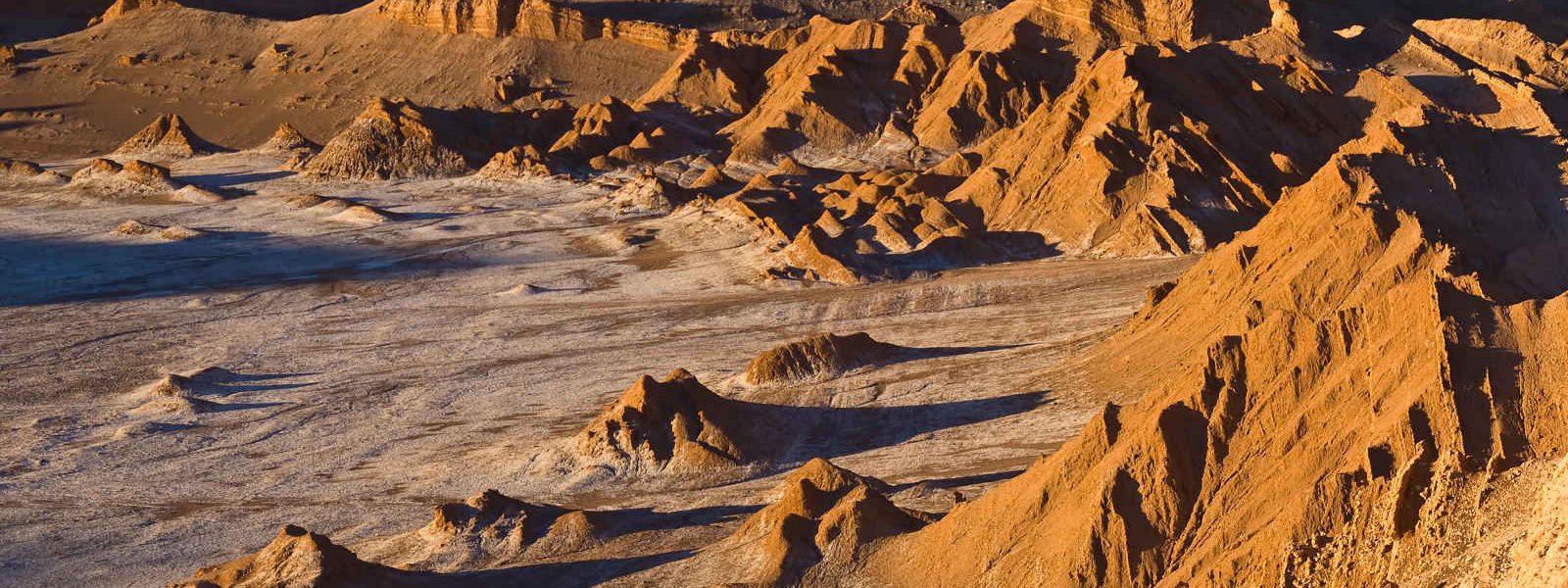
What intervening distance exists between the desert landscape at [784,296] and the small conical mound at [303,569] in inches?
4.1

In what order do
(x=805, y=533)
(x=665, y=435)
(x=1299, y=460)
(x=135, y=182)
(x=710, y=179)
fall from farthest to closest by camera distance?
1. (x=135, y=182)
2. (x=710, y=179)
3. (x=665, y=435)
4. (x=805, y=533)
5. (x=1299, y=460)

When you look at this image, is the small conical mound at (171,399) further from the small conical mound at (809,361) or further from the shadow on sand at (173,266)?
the shadow on sand at (173,266)

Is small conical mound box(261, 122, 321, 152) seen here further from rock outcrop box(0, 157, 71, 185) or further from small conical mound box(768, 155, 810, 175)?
small conical mound box(768, 155, 810, 175)

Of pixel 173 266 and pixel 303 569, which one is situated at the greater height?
pixel 303 569

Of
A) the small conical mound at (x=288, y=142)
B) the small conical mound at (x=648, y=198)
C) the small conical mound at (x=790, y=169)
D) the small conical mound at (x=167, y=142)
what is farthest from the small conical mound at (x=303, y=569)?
the small conical mound at (x=167, y=142)

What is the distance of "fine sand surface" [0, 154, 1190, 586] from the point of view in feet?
126

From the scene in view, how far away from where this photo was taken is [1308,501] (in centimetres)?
2317

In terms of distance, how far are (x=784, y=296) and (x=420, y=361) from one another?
1094 centimetres

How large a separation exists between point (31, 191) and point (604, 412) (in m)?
47.8

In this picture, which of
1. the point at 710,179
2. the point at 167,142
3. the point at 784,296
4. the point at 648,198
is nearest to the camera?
the point at 784,296

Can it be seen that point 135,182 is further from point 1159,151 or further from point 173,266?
point 1159,151

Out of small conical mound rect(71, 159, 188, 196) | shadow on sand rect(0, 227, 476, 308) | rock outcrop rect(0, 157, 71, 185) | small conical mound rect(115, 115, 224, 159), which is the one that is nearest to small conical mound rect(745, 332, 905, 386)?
shadow on sand rect(0, 227, 476, 308)

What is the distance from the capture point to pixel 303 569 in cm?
2977

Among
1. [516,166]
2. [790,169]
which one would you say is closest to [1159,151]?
[790,169]
